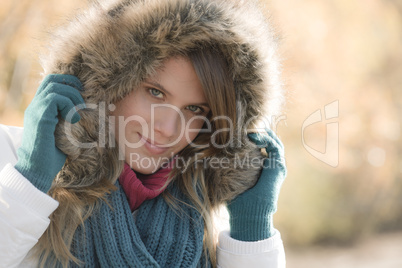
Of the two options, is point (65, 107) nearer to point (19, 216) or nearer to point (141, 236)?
point (19, 216)

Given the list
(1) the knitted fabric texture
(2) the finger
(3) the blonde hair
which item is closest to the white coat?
(3) the blonde hair

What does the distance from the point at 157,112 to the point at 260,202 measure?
536mm

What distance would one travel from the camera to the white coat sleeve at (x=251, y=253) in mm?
1613

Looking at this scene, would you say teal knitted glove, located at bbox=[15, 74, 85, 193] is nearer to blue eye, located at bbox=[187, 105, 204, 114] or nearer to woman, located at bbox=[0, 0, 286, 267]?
woman, located at bbox=[0, 0, 286, 267]

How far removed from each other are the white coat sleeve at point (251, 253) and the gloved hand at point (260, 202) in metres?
0.03

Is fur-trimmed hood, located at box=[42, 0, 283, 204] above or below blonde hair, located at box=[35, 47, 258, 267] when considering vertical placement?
above

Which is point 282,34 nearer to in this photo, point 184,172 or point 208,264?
point 184,172

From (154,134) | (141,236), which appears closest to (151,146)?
(154,134)

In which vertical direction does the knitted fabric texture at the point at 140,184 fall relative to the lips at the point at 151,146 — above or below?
below

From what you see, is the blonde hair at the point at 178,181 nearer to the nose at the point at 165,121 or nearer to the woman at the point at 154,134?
the woman at the point at 154,134

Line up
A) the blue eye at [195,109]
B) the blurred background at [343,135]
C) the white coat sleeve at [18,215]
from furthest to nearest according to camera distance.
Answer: the blurred background at [343,135]
the blue eye at [195,109]
the white coat sleeve at [18,215]

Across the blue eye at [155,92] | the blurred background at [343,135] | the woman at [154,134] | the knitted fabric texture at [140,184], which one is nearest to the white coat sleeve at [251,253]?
the woman at [154,134]

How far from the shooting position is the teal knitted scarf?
1.51 metres

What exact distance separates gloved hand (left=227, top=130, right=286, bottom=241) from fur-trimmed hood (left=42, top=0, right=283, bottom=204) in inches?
14.1
